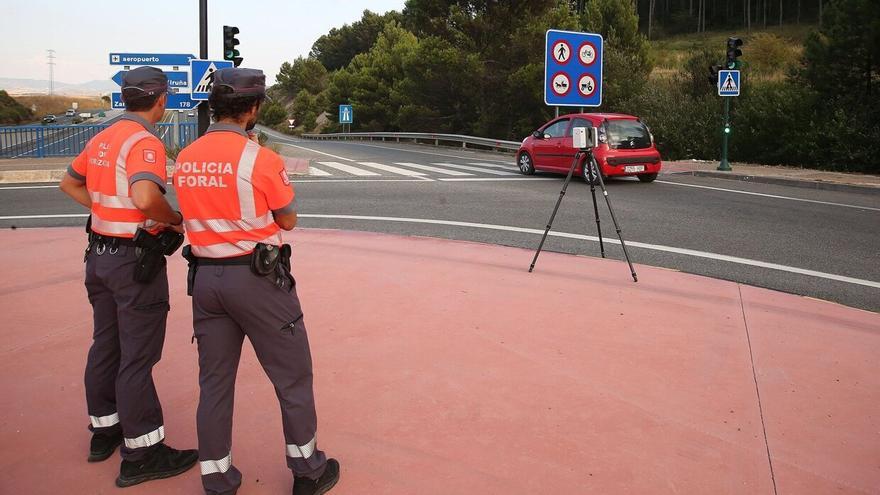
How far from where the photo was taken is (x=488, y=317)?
5547mm

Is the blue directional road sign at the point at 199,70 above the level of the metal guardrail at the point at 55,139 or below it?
above

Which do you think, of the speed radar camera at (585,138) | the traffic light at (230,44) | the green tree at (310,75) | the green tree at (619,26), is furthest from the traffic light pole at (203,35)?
the green tree at (310,75)

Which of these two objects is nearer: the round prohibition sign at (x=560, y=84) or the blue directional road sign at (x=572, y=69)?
the blue directional road sign at (x=572, y=69)

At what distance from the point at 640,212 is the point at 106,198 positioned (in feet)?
30.6

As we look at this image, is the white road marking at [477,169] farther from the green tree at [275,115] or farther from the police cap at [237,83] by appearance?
the green tree at [275,115]

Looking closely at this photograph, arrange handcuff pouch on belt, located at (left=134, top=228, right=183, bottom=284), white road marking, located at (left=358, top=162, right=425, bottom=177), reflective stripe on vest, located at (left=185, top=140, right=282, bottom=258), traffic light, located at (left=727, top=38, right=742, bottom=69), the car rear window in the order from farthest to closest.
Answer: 1. traffic light, located at (left=727, top=38, right=742, bottom=69)
2. white road marking, located at (left=358, top=162, right=425, bottom=177)
3. the car rear window
4. handcuff pouch on belt, located at (left=134, top=228, right=183, bottom=284)
5. reflective stripe on vest, located at (left=185, top=140, right=282, bottom=258)

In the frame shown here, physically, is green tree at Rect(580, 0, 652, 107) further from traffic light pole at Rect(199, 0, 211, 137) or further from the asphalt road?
traffic light pole at Rect(199, 0, 211, 137)

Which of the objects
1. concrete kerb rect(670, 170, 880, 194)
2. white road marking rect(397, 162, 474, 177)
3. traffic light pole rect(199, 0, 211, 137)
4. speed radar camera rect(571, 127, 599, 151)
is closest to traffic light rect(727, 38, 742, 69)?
concrete kerb rect(670, 170, 880, 194)

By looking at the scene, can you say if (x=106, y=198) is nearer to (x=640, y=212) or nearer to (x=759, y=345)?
(x=759, y=345)

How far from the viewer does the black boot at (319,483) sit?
2.96 meters

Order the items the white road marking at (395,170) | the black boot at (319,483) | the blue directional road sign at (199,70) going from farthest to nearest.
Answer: the white road marking at (395,170) < the blue directional road sign at (199,70) < the black boot at (319,483)

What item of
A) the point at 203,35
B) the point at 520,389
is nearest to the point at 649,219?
the point at 520,389

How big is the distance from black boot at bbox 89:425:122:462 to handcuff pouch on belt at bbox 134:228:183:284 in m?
0.80

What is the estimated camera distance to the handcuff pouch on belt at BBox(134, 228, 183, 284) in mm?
3105
